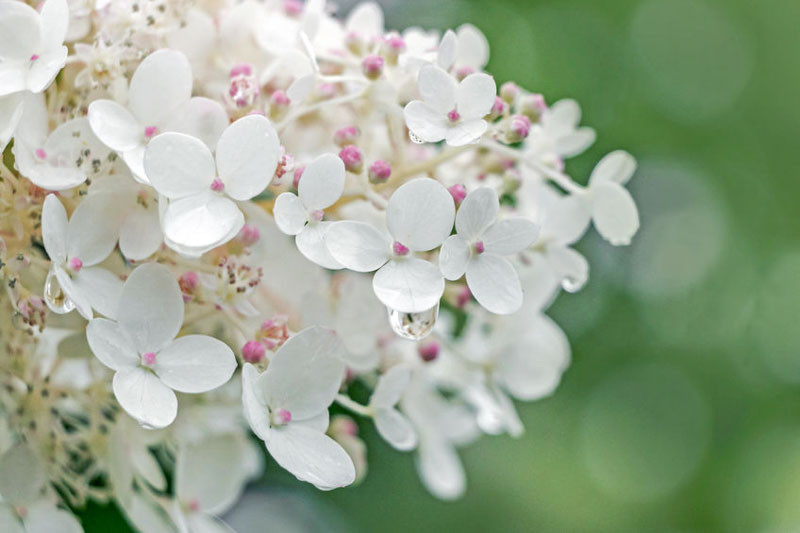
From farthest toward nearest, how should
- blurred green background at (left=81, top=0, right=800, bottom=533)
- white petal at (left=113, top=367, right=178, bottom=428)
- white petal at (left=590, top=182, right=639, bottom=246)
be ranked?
blurred green background at (left=81, top=0, right=800, bottom=533) → white petal at (left=590, top=182, right=639, bottom=246) → white petal at (left=113, top=367, right=178, bottom=428)

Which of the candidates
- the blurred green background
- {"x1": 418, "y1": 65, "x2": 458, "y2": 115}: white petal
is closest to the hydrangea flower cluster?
{"x1": 418, "y1": 65, "x2": 458, "y2": 115}: white petal

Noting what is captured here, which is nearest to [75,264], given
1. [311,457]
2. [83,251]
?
[83,251]

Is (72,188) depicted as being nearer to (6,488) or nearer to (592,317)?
(6,488)

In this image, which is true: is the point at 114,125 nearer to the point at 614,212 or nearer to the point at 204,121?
the point at 204,121

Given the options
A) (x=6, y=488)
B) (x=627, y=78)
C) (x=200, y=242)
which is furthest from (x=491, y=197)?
(x=627, y=78)

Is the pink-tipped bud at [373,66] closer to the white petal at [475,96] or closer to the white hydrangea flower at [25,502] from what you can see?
the white petal at [475,96]

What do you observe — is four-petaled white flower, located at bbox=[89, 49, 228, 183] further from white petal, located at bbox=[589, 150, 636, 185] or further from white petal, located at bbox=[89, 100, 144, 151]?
white petal, located at bbox=[589, 150, 636, 185]
